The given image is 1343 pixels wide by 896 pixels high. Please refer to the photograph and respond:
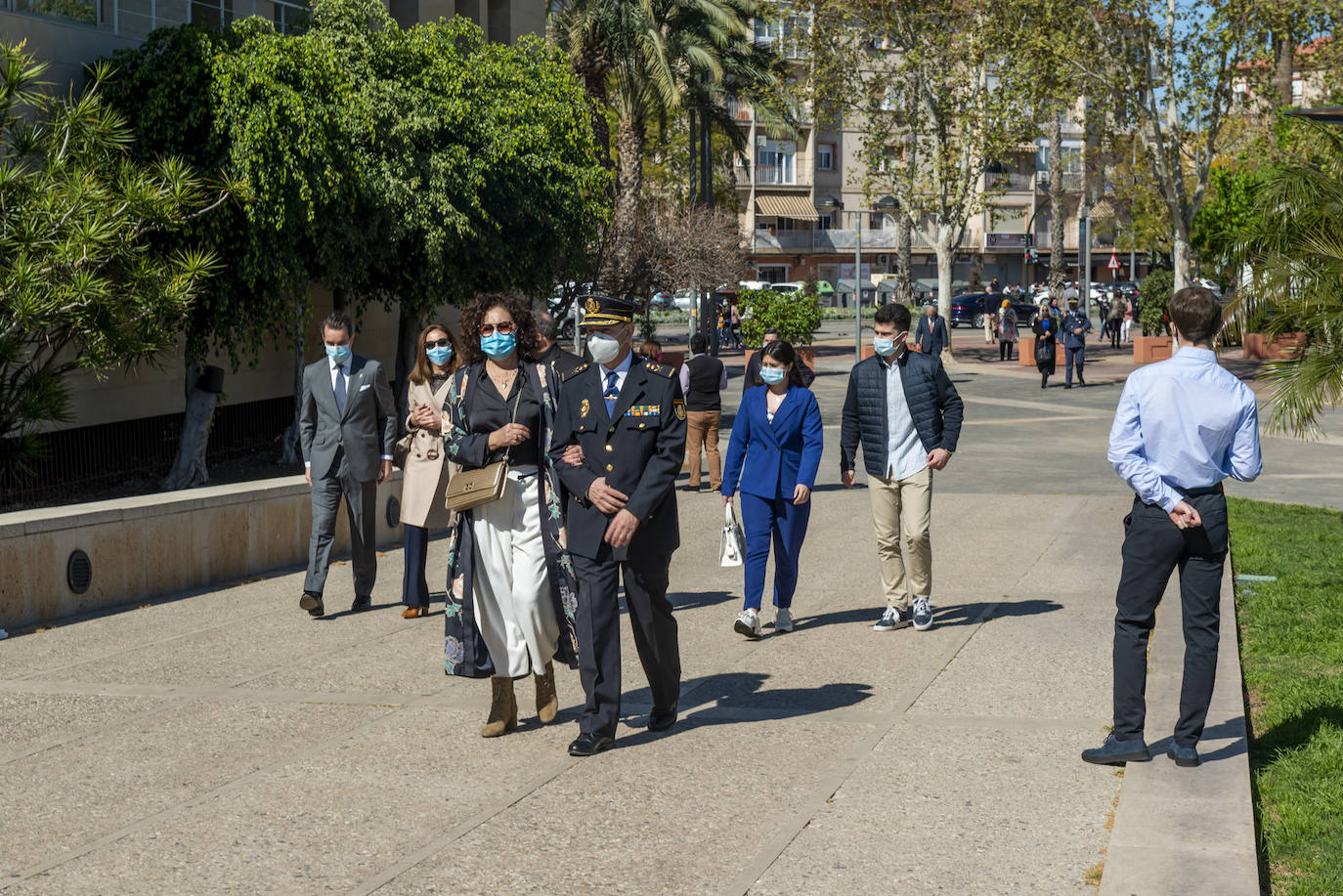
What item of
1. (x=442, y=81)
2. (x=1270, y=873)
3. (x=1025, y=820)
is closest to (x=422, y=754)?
(x=1025, y=820)

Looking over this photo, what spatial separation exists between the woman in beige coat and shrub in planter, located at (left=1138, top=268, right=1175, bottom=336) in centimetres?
3500

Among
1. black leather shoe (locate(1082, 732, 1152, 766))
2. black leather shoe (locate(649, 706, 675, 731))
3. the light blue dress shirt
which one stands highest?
the light blue dress shirt

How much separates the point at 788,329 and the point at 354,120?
56.5 feet

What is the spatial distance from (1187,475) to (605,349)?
2.22 meters

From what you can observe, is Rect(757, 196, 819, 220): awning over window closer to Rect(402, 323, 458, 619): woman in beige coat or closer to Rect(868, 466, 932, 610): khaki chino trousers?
Rect(402, 323, 458, 619): woman in beige coat

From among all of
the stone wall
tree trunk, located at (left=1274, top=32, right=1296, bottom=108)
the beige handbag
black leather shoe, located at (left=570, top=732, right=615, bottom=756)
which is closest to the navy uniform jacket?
the beige handbag

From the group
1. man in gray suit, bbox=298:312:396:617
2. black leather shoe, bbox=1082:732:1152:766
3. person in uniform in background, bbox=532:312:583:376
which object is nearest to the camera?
black leather shoe, bbox=1082:732:1152:766

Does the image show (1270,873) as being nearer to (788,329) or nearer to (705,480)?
(705,480)

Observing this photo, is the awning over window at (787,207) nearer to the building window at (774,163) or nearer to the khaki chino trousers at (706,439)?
the building window at (774,163)

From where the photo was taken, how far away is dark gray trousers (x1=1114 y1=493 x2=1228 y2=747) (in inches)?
211

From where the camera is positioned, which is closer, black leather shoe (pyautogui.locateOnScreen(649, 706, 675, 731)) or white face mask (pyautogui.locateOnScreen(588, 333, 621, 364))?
white face mask (pyautogui.locateOnScreen(588, 333, 621, 364))

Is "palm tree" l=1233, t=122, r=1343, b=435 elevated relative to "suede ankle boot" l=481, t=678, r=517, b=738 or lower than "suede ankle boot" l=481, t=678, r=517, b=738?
elevated

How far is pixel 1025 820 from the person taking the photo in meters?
5.02

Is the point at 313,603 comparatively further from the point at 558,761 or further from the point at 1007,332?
the point at 1007,332
